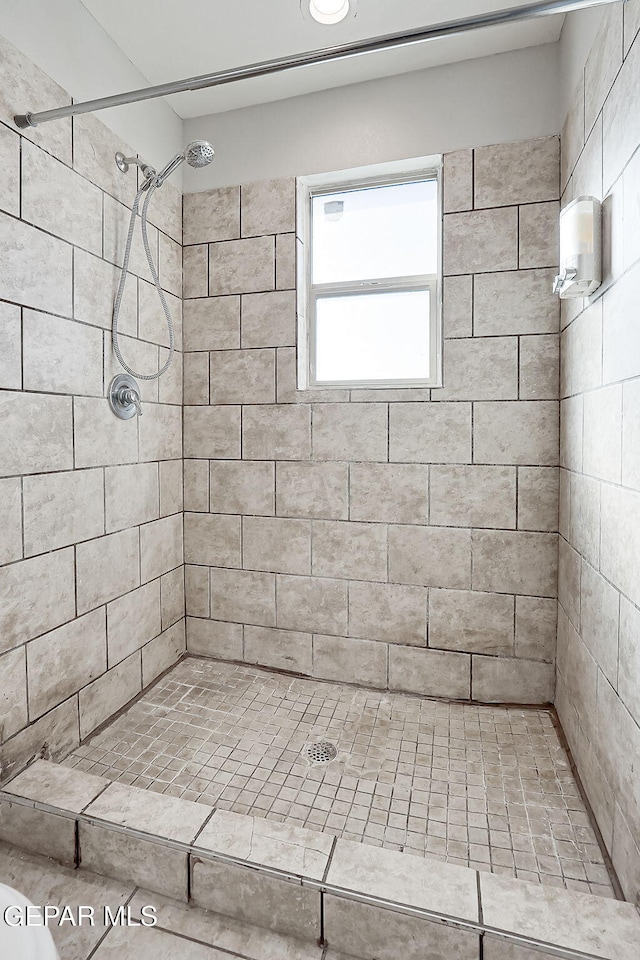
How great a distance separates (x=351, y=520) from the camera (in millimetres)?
2248

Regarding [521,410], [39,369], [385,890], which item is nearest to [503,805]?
[385,890]

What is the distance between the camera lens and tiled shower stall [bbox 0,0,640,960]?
1430 millimetres

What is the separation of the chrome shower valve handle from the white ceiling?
1.08 meters

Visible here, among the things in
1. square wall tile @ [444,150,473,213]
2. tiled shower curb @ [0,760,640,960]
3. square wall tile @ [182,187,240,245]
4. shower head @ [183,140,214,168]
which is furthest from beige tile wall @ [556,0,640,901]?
square wall tile @ [182,187,240,245]

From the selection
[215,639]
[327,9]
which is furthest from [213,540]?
[327,9]

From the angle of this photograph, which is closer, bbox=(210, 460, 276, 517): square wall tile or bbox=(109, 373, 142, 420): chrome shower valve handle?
bbox=(109, 373, 142, 420): chrome shower valve handle

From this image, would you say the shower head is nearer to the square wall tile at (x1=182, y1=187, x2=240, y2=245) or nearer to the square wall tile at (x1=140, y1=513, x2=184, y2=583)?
the square wall tile at (x1=182, y1=187, x2=240, y2=245)

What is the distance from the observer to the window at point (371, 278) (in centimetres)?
221

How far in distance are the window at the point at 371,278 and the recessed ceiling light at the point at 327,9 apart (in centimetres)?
66

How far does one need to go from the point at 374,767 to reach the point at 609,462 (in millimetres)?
1237

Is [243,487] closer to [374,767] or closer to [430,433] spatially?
[430,433]

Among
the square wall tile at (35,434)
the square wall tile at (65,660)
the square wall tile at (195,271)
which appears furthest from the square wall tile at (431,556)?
the square wall tile at (195,271)

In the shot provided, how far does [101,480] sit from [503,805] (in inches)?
68.7

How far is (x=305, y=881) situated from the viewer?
3.99 feet
